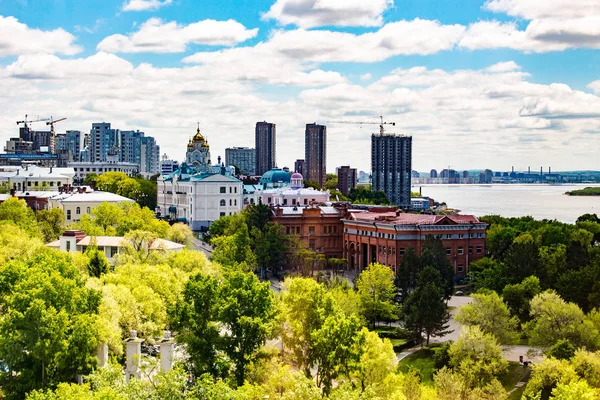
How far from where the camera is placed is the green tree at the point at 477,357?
49.9m

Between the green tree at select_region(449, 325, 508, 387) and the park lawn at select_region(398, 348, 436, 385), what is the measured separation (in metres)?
2.02

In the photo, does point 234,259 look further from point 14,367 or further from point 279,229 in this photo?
point 14,367

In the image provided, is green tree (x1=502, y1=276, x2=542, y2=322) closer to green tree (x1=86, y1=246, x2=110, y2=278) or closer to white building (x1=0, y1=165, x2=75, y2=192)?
green tree (x1=86, y1=246, x2=110, y2=278)

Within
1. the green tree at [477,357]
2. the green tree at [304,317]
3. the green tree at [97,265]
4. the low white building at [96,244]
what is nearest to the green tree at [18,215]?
the low white building at [96,244]

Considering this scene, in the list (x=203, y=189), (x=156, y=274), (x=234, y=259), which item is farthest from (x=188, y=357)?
(x=203, y=189)

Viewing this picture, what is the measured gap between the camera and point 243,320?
4350cm

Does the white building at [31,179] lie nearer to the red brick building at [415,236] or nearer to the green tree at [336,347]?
the red brick building at [415,236]

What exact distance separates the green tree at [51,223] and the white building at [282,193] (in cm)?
3202

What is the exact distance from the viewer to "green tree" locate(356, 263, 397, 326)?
66250 mm

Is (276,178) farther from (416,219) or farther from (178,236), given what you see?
(178,236)

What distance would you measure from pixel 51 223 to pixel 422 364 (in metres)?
59.0

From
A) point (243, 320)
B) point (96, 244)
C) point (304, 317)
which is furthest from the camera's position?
point (96, 244)

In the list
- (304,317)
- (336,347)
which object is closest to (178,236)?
(304,317)

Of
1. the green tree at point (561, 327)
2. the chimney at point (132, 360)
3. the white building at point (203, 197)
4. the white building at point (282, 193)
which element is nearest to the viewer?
the chimney at point (132, 360)
